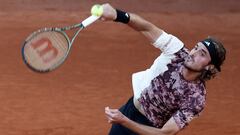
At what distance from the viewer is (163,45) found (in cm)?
547

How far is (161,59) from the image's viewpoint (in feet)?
18.3

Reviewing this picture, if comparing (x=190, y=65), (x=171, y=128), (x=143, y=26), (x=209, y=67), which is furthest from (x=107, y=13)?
(x=171, y=128)

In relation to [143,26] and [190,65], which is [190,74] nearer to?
[190,65]

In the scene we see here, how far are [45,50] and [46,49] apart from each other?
14mm

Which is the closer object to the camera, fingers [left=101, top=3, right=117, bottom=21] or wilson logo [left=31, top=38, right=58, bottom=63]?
fingers [left=101, top=3, right=117, bottom=21]

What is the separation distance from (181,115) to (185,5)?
33.3ft

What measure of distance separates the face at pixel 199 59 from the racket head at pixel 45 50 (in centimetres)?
102

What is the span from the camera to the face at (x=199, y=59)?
207 inches

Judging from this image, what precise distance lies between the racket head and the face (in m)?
1.02

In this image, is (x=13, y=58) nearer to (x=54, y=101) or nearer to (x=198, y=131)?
(x=54, y=101)

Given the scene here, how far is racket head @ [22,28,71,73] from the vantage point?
5.32 metres

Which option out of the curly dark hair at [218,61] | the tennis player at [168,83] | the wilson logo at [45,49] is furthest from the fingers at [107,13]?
the curly dark hair at [218,61]

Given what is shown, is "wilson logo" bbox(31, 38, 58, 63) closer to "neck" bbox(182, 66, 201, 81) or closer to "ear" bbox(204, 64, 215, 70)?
"neck" bbox(182, 66, 201, 81)

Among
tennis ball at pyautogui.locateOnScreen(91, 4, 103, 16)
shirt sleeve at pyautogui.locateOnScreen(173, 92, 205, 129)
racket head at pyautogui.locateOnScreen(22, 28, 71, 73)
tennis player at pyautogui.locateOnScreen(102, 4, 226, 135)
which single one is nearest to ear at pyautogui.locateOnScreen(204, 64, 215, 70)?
tennis player at pyautogui.locateOnScreen(102, 4, 226, 135)
